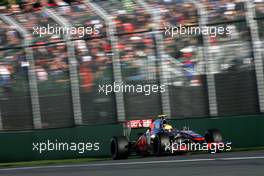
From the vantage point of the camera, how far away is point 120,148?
13344mm

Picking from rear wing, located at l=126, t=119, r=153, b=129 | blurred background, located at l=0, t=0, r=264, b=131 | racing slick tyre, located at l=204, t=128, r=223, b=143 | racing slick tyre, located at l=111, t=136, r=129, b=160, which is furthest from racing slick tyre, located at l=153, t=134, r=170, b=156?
blurred background, located at l=0, t=0, r=264, b=131

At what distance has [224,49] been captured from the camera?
14.1 metres

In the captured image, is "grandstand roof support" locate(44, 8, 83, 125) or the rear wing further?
"grandstand roof support" locate(44, 8, 83, 125)

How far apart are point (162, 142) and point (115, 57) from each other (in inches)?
111

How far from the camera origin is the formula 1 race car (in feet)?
41.5

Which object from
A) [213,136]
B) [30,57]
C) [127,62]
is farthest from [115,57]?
[213,136]

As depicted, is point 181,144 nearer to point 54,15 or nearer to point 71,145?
point 71,145

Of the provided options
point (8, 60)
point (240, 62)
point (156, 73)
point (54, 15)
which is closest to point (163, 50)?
point (156, 73)

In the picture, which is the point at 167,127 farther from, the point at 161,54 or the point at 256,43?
the point at 256,43

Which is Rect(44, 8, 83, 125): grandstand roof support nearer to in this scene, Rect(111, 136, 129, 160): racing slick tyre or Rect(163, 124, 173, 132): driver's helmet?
Rect(111, 136, 129, 160): racing slick tyre

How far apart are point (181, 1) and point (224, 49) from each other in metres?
1.35

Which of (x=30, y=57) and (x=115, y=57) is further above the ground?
(x=30, y=57)

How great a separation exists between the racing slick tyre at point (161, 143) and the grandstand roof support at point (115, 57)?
82.0 inches

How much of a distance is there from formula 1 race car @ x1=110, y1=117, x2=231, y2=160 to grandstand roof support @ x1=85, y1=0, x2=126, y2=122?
72 centimetres
